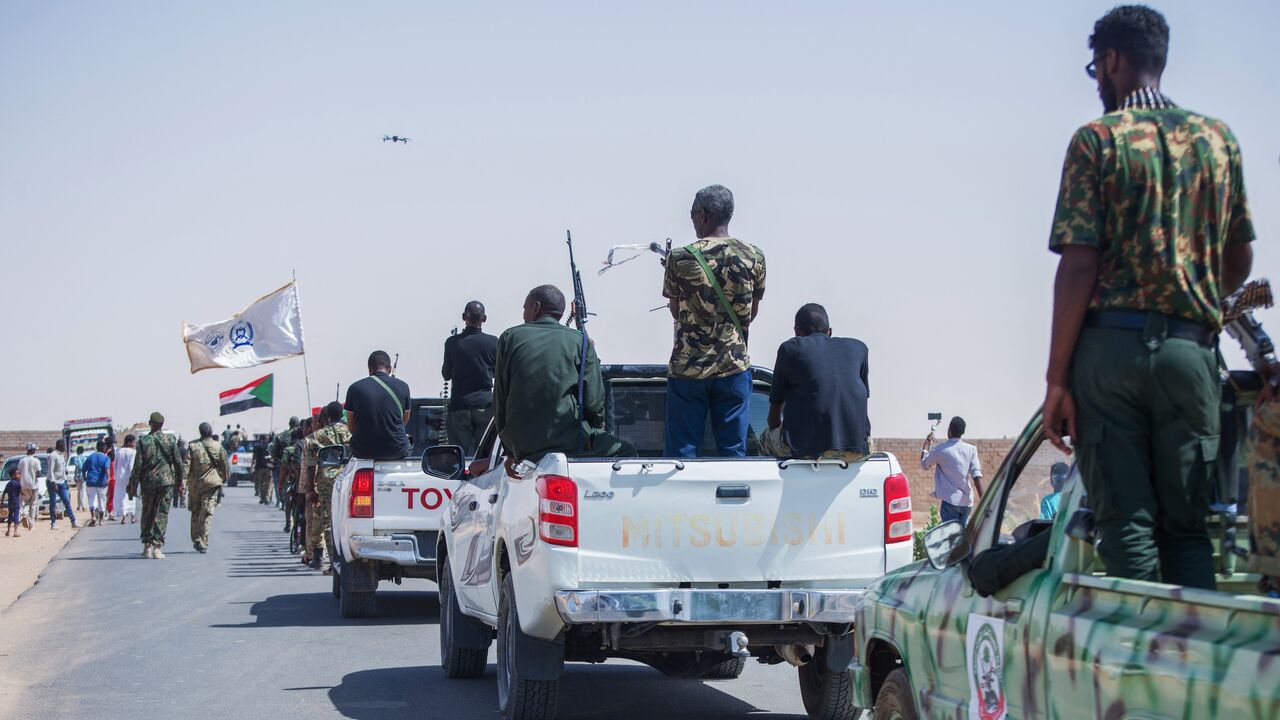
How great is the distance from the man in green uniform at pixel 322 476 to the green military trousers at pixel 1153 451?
13975mm

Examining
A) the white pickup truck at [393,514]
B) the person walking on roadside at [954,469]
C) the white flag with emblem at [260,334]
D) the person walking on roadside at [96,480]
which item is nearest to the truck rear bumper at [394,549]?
the white pickup truck at [393,514]

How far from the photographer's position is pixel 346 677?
392 inches

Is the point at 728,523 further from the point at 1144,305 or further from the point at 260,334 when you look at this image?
the point at 260,334

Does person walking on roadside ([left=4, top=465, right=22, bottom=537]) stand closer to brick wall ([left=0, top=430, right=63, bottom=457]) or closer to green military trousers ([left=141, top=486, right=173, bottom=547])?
green military trousers ([left=141, top=486, right=173, bottom=547])

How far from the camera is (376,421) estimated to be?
13.3 meters

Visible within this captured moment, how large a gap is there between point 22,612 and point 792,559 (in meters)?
9.87

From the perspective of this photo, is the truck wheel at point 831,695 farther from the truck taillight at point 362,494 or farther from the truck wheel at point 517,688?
the truck taillight at point 362,494

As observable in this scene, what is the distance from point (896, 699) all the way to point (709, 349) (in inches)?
129

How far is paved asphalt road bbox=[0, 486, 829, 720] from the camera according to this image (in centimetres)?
881

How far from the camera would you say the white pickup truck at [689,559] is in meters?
7.11

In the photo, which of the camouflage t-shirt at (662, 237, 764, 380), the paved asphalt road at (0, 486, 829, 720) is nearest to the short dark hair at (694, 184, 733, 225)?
the camouflage t-shirt at (662, 237, 764, 380)

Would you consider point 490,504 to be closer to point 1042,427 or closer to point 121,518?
point 1042,427

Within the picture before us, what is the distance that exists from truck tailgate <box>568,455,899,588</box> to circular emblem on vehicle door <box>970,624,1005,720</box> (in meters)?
2.81

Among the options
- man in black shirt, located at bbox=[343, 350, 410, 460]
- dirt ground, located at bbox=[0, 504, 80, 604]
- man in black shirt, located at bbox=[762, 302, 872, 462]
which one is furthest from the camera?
dirt ground, located at bbox=[0, 504, 80, 604]
